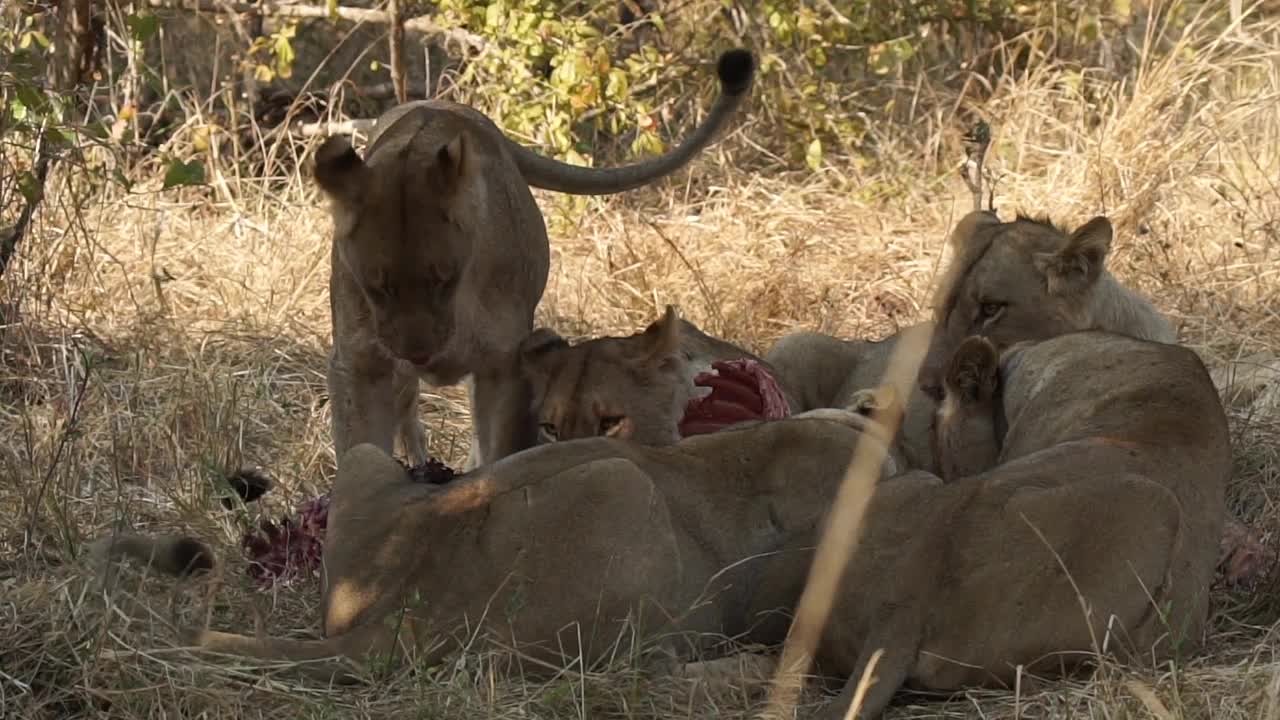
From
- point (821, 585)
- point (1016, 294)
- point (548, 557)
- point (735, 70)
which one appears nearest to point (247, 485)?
point (548, 557)

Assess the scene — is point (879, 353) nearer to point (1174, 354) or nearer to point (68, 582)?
point (1174, 354)

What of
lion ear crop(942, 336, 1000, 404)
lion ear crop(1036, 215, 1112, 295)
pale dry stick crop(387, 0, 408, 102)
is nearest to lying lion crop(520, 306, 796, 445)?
lion ear crop(942, 336, 1000, 404)

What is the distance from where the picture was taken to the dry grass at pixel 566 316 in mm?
3898

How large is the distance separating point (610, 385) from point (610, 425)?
0.11m

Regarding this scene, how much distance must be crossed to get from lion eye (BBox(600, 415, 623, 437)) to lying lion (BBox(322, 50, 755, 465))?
26 cm

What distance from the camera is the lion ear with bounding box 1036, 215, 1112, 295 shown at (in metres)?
5.75

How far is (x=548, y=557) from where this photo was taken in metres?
4.08

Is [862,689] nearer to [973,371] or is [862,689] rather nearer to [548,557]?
[548,557]

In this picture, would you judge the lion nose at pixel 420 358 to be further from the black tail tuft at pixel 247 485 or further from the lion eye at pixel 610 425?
the black tail tuft at pixel 247 485

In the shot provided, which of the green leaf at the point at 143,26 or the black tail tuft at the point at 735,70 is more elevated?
the green leaf at the point at 143,26

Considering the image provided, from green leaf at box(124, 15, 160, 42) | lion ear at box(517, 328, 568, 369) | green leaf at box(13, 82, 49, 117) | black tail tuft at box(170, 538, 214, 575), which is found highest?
green leaf at box(124, 15, 160, 42)

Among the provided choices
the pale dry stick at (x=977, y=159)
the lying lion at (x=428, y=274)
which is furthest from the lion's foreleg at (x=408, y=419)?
the pale dry stick at (x=977, y=159)

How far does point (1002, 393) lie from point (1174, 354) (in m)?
0.51

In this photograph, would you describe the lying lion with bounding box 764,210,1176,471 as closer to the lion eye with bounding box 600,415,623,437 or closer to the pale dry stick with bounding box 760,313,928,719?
the lion eye with bounding box 600,415,623,437
